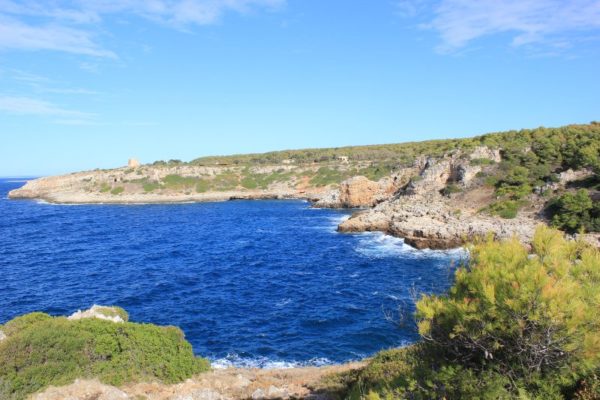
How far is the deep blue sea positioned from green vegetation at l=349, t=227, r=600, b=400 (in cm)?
238

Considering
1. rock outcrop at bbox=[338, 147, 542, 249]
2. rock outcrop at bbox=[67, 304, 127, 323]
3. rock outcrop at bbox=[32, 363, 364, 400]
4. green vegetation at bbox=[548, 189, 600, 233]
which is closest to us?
rock outcrop at bbox=[32, 363, 364, 400]

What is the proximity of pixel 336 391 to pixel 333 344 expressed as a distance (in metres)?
9.21

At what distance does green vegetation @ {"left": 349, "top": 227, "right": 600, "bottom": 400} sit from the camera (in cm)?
785

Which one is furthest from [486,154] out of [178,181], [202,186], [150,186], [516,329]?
[150,186]

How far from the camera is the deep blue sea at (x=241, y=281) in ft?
82.9

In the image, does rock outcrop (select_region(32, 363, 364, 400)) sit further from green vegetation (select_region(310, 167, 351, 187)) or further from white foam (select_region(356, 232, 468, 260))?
green vegetation (select_region(310, 167, 351, 187))

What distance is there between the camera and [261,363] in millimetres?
22469

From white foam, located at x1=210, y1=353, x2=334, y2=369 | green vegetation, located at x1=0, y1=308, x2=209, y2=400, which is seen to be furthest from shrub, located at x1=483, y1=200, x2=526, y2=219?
green vegetation, located at x1=0, y1=308, x2=209, y2=400

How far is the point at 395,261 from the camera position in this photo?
4041 centimetres

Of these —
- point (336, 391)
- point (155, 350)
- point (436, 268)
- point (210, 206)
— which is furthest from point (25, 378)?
point (210, 206)

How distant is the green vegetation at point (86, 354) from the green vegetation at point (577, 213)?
38.3 metres

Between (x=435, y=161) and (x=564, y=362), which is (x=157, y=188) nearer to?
(x=435, y=161)

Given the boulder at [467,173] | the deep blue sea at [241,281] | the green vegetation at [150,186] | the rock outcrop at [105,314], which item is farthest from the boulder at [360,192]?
the rock outcrop at [105,314]

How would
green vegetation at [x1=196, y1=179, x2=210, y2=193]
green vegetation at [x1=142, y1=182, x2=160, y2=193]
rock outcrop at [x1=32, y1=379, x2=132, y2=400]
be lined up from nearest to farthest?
1. rock outcrop at [x1=32, y1=379, x2=132, y2=400]
2. green vegetation at [x1=142, y1=182, x2=160, y2=193]
3. green vegetation at [x1=196, y1=179, x2=210, y2=193]
